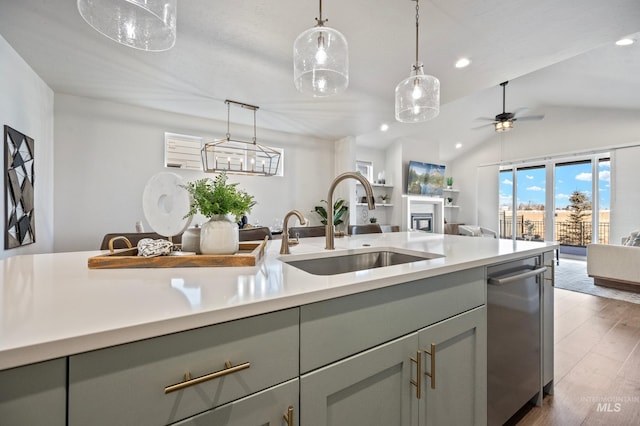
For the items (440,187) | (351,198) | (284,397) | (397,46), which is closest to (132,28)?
(284,397)

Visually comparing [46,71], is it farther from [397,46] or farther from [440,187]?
[440,187]

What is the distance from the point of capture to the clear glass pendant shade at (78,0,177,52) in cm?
111

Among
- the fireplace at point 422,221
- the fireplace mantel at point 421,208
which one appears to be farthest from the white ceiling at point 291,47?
the fireplace at point 422,221

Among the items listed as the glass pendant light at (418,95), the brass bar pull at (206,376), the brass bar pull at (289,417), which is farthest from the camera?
the glass pendant light at (418,95)

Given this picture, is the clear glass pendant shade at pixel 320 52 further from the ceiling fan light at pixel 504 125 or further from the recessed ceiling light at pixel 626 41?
the ceiling fan light at pixel 504 125

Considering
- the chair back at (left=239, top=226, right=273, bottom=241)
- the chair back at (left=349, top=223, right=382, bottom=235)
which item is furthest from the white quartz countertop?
the chair back at (left=349, top=223, right=382, bottom=235)

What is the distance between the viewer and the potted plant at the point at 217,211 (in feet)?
3.39

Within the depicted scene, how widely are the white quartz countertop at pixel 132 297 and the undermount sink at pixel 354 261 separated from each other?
0.92ft

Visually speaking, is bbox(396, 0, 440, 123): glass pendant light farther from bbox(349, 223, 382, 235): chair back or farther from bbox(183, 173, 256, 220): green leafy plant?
bbox(183, 173, 256, 220): green leafy plant

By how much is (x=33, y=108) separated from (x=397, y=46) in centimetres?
347

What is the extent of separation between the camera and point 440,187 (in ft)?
23.1

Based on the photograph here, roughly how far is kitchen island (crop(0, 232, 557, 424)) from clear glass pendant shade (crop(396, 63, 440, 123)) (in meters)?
1.39

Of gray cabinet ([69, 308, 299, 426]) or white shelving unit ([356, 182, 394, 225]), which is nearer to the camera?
gray cabinet ([69, 308, 299, 426])

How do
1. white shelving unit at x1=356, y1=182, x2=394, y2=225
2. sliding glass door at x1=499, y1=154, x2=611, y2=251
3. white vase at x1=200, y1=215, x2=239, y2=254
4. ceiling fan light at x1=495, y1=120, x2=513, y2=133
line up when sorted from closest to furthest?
white vase at x1=200, y1=215, x2=239, y2=254 < ceiling fan light at x1=495, y1=120, x2=513, y2=133 < sliding glass door at x1=499, y1=154, x2=611, y2=251 < white shelving unit at x1=356, y1=182, x2=394, y2=225
